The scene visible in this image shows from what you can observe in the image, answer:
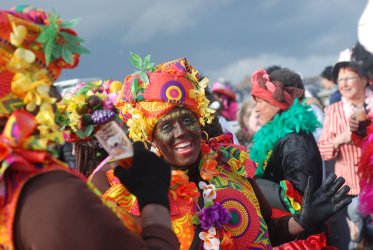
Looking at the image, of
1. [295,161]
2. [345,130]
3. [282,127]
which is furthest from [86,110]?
[345,130]

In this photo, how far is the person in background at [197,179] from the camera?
2479mm

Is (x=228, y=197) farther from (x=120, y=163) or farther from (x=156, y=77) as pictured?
(x=120, y=163)

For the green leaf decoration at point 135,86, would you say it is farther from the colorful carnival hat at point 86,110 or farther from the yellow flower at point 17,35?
the yellow flower at point 17,35

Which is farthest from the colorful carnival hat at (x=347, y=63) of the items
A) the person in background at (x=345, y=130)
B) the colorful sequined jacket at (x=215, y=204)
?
the colorful sequined jacket at (x=215, y=204)

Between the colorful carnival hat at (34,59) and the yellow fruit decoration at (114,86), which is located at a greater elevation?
the yellow fruit decoration at (114,86)

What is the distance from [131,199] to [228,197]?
502 mm

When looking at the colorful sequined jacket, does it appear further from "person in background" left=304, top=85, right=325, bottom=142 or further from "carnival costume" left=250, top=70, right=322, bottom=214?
"person in background" left=304, top=85, right=325, bottom=142

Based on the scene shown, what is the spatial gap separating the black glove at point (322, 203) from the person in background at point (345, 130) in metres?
2.39

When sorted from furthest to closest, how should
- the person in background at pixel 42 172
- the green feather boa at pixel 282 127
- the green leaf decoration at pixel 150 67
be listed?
the green feather boa at pixel 282 127 → the green leaf decoration at pixel 150 67 → the person in background at pixel 42 172

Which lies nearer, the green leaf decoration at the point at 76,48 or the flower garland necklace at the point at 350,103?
the green leaf decoration at the point at 76,48

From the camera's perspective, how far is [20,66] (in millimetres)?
1465

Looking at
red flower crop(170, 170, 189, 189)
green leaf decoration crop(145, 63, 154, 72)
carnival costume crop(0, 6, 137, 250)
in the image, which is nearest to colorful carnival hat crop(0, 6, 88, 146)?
carnival costume crop(0, 6, 137, 250)

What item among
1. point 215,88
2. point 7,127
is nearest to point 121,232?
point 7,127

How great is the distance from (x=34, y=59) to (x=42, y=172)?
33 centimetres
